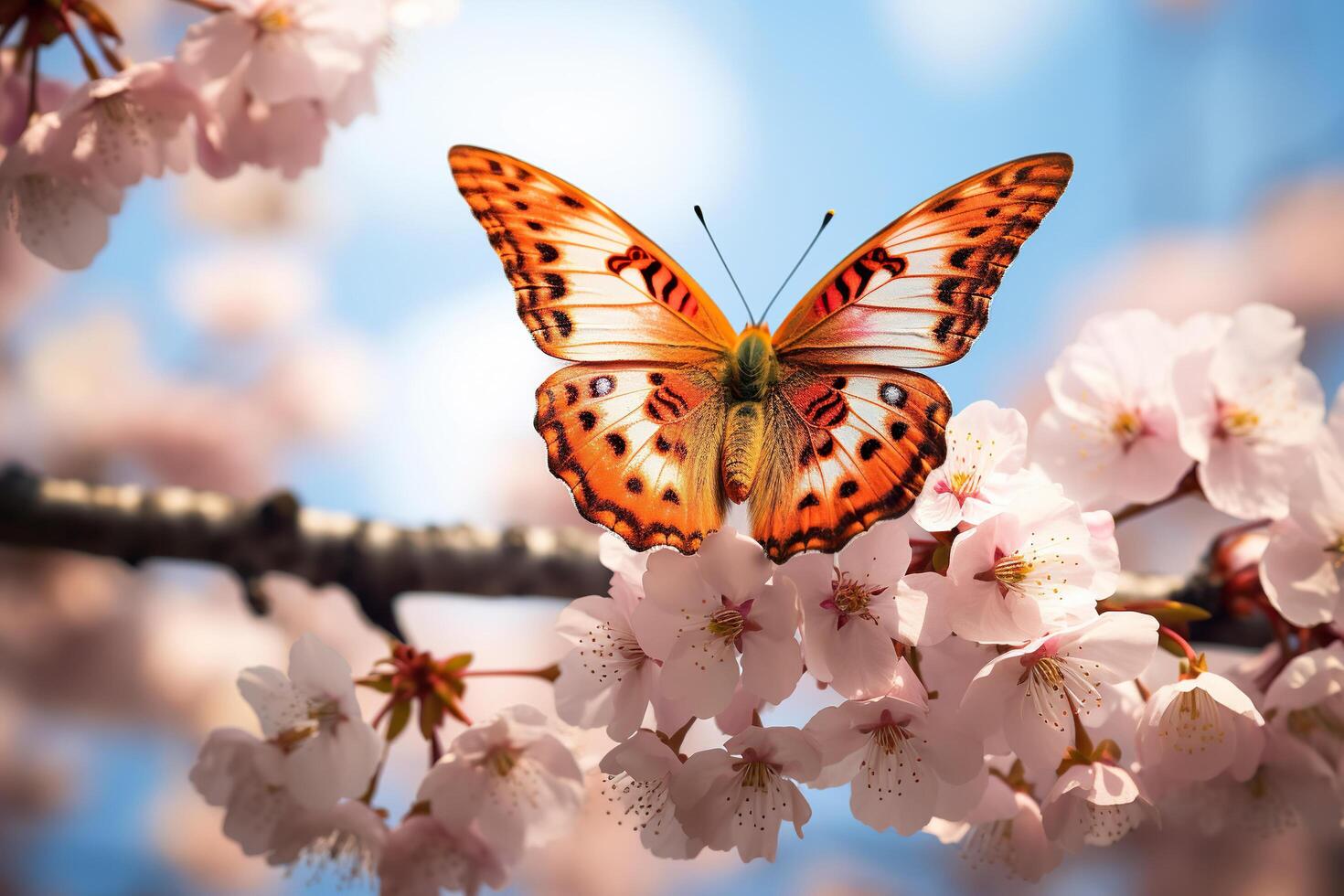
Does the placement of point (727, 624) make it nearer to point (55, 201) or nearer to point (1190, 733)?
point (1190, 733)

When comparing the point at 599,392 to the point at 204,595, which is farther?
the point at 204,595

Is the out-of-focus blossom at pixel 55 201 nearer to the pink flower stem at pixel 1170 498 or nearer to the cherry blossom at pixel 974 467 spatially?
the cherry blossom at pixel 974 467

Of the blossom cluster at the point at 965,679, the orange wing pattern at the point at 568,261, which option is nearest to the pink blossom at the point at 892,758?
the blossom cluster at the point at 965,679

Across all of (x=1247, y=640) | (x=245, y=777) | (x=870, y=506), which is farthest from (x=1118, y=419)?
(x=245, y=777)

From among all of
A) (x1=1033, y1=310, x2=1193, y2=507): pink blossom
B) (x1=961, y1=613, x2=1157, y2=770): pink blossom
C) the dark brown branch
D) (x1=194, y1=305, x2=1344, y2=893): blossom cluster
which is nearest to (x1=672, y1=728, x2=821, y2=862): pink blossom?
(x1=194, y1=305, x2=1344, y2=893): blossom cluster

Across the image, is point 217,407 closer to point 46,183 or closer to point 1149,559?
point 46,183

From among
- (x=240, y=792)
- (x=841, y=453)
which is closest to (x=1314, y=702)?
(x=841, y=453)
